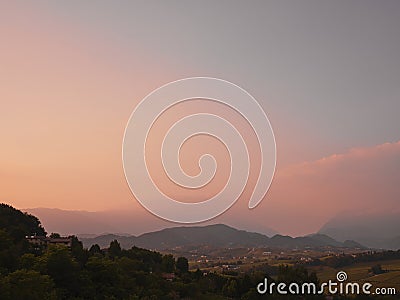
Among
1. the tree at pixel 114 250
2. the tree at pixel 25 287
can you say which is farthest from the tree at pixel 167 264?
the tree at pixel 25 287

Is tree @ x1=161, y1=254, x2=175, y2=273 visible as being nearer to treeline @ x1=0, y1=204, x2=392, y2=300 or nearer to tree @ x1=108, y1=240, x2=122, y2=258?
treeline @ x1=0, y1=204, x2=392, y2=300

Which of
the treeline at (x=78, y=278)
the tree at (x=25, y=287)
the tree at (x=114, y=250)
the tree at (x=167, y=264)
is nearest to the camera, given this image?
the tree at (x=25, y=287)

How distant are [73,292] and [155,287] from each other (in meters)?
18.6

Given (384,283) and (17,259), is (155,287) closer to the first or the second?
(17,259)

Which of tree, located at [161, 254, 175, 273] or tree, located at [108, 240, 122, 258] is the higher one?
tree, located at [108, 240, 122, 258]

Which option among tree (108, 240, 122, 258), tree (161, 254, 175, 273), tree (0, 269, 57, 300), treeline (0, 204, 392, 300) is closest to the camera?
tree (0, 269, 57, 300)

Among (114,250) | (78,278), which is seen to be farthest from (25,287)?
(114,250)

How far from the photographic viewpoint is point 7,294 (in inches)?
1077

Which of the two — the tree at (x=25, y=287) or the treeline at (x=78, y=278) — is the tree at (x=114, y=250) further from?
the tree at (x=25, y=287)

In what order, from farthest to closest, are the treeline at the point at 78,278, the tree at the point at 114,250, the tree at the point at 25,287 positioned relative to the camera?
the tree at the point at 114,250 → the treeline at the point at 78,278 → the tree at the point at 25,287

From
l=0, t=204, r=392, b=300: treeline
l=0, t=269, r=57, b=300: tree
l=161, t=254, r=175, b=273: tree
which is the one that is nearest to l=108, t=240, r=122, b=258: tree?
l=0, t=204, r=392, b=300: treeline

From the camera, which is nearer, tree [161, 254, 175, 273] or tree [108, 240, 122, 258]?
tree [108, 240, 122, 258]

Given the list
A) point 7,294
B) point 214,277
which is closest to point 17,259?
point 7,294

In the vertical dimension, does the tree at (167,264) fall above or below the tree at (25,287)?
below
